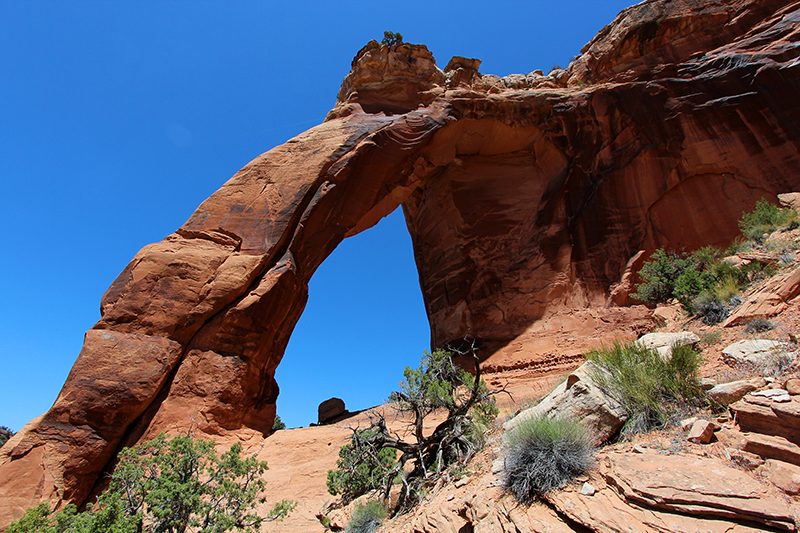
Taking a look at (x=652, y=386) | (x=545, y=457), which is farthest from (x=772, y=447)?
(x=545, y=457)

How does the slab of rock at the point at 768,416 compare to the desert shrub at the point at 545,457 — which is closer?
the slab of rock at the point at 768,416

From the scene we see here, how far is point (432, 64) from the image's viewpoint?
16.3 m

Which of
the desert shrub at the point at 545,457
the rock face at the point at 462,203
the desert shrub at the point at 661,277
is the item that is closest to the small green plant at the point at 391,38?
the rock face at the point at 462,203

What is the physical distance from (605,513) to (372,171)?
40.4ft

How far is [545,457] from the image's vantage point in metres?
3.75

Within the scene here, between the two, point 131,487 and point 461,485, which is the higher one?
point 131,487

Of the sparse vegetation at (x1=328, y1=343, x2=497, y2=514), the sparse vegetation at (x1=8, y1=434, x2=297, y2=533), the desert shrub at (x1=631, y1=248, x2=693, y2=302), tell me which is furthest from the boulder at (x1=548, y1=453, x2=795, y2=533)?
the desert shrub at (x1=631, y1=248, x2=693, y2=302)

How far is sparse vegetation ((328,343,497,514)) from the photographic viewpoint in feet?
19.9

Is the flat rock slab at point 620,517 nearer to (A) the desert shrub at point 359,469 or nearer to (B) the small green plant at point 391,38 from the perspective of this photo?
(A) the desert shrub at point 359,469

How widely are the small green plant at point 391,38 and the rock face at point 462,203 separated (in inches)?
12.1

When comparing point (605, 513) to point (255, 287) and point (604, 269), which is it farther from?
point (604, 269)

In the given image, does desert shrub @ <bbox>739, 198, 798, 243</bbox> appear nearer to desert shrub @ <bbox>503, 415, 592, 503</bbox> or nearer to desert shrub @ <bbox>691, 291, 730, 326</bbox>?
desert shrub @ <bbox>691, 291, 730, 326</bbox>

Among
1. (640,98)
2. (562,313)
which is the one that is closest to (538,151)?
(640,98)

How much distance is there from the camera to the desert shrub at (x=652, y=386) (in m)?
4.00
